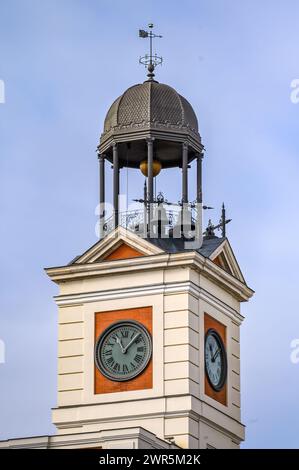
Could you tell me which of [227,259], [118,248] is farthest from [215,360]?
[118,248]

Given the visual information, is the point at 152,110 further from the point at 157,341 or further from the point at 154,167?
the point at 157,341

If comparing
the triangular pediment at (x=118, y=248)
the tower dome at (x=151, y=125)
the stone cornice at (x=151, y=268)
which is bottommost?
the stone cornice at (x=151, y=268)

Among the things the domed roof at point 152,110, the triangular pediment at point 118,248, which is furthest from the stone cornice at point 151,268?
the domed roof at point 152,110

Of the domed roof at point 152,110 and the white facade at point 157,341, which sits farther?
the domed roof at point 152,110

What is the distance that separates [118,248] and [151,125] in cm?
473

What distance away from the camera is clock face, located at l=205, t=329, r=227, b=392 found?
345 feet

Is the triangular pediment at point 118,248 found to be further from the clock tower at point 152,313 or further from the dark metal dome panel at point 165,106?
the dark metal dome panel at point 165,106

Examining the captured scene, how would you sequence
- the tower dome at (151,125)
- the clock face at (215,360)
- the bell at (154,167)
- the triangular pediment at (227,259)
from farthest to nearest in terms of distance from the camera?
the bell at (154,167) → the tower dome at (151,125) → the triangular pediment at (227,259) → the clock face at (215,360)

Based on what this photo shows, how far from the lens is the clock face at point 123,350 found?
104 meters

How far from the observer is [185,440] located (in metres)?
102

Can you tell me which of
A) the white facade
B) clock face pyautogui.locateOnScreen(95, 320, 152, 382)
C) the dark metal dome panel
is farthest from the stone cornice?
the dark metal dome panel

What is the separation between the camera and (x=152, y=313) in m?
104

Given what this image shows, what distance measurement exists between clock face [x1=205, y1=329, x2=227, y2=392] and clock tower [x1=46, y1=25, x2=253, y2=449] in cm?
3
